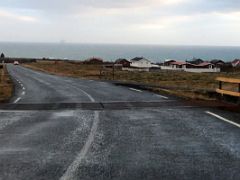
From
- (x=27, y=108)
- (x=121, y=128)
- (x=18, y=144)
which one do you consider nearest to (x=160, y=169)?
(x=18, y=144)

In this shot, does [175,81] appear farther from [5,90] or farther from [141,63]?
[141,63]

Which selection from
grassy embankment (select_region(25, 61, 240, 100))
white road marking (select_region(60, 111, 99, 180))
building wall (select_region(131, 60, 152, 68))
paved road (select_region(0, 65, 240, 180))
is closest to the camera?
white road marking (select_region(60, 111, 99, 180))

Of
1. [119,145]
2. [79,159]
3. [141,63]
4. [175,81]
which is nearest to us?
[79,159]

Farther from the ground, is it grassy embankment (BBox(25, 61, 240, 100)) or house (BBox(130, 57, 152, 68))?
grassy embankment (BBox(25, 61, 240, 100))

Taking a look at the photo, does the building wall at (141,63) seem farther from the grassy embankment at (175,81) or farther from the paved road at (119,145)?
the paved road at (119,145)

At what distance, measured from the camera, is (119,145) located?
8.92 metres

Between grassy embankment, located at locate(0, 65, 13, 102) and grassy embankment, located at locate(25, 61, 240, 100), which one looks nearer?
grassy embankment, located at locate(0, 65, 13, 102)

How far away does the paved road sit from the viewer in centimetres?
686

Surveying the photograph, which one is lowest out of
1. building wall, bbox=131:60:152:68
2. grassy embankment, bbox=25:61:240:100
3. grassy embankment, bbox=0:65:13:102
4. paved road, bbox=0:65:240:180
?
building wall, bbox=131:60:152:68

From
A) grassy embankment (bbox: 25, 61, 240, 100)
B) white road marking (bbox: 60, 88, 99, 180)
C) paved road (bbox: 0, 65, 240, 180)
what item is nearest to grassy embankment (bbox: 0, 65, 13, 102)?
paved road (bbox: 0, 65, 240, 180)

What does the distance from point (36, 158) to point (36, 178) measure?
1.36 m

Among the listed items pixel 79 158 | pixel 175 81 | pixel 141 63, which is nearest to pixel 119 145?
pixel 79 158

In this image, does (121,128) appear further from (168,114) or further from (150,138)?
(168,114)

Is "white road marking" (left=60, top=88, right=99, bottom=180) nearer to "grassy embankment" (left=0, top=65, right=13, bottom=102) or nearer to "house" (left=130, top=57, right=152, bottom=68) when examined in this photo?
"grassy embankment" (left=0, top=65, right=13, bottom=102)
